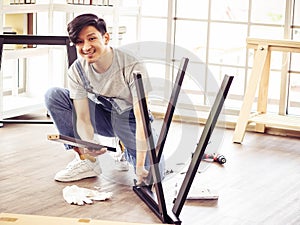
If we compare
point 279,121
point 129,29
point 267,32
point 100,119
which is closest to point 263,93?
point 279,121

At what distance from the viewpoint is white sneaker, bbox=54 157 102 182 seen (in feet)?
12.0

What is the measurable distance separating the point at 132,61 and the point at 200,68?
6.10 ft

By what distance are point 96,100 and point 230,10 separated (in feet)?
5.99

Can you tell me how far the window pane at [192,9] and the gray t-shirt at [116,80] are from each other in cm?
183

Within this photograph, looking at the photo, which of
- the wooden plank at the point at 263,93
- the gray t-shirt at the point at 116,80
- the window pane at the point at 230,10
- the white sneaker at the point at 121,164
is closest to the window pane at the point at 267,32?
the window pane at the point at 230,10

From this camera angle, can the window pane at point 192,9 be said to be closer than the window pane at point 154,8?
Yes

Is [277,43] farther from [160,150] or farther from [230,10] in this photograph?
[160,150]

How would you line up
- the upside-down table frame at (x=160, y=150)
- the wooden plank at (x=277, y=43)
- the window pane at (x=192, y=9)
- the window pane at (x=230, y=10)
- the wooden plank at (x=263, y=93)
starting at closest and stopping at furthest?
the upside-down table frame at (x=160, y=150)
the wooden plank at (x=277, y=43)
the wooden plank at (x=263, y=93)
the window pane at (x=230, y=10)
the window pane at (x=192, y=9)

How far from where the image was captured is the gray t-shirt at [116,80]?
3480mm

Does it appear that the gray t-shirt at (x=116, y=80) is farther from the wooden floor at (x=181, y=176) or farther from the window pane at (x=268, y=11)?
the window pane at (x=268, y=11)

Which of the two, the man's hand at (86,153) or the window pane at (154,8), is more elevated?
the window pane at (154,8)

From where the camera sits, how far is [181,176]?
12.8ft

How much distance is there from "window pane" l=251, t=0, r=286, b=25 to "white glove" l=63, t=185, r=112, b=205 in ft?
7.13

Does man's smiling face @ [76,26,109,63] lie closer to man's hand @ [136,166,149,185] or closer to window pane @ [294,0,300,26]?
man's hand @ [136,166,149,185]
